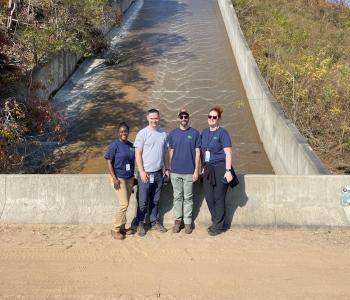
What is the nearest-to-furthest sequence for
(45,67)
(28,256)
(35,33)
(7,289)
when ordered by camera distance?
(7,289) < (28,256) < (35,33) < (45,67)

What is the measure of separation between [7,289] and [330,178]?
425 centimetres

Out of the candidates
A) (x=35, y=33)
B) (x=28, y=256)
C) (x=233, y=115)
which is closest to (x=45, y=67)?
(x=35, y=33)

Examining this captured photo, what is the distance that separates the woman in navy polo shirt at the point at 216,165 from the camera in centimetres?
667

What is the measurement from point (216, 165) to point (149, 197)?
3.20 ft

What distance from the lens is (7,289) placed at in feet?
17.3

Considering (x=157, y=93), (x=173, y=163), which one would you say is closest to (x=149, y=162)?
(x=173, y=163)

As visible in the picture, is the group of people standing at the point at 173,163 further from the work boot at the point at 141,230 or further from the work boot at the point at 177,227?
the work boot at the point at 177,227

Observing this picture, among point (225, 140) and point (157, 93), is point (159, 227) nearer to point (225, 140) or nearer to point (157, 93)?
point (225, 140)

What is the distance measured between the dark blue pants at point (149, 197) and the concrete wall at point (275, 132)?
95.0 inches

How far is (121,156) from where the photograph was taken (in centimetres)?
666

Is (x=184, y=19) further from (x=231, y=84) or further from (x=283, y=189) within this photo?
(x=283, y=189)

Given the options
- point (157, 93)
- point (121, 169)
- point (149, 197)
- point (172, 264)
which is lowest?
point (172, 264)

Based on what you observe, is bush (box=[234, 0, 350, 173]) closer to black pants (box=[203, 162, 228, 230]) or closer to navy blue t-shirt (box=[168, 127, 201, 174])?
black pants (box=[203, 162, 228, 230])

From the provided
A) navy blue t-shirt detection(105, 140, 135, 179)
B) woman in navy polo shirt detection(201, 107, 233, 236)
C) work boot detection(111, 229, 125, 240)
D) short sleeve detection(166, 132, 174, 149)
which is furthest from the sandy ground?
short sleeve detection(166, 132, 174, 149)
